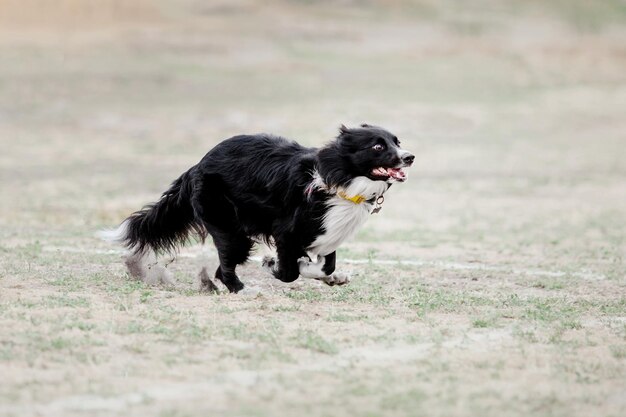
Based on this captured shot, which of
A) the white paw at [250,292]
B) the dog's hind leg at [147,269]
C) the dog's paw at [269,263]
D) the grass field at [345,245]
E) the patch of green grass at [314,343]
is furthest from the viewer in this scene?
the dog's hind leg at [147,269]

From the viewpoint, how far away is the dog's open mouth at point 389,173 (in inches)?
345

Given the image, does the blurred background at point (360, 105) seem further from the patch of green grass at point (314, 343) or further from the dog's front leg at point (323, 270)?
the patch of green grass at point (314, 343)

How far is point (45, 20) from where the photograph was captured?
136 feet

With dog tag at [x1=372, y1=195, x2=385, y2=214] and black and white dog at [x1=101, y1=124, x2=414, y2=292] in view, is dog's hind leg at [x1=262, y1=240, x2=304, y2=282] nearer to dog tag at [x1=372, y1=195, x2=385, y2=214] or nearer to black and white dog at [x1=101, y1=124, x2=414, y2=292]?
black and white dog at [x1=101, y1=124, x2=414, y2=292]

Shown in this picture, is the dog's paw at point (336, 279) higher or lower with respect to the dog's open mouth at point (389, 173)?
lower

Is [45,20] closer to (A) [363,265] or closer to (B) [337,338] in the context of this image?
(A) [363,265]

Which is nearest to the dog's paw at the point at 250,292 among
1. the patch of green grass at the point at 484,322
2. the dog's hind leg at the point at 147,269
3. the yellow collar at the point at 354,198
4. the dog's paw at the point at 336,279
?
the dog's paw at the point at 336,279

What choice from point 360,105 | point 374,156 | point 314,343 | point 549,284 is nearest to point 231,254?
point 374,156

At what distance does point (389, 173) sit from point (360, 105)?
79.3 feet

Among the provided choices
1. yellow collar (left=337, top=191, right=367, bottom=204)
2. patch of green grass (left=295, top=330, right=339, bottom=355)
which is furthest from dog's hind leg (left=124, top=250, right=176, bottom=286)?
patch of green grass (left=295, top=330, right=339, bottom=355)

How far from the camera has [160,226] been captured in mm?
9758

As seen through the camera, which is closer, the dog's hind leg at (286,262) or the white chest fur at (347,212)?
the white chest fur at (347,212)

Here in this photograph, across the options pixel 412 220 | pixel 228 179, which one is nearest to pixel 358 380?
pixel 228 179

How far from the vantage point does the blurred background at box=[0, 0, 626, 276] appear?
15.7m
